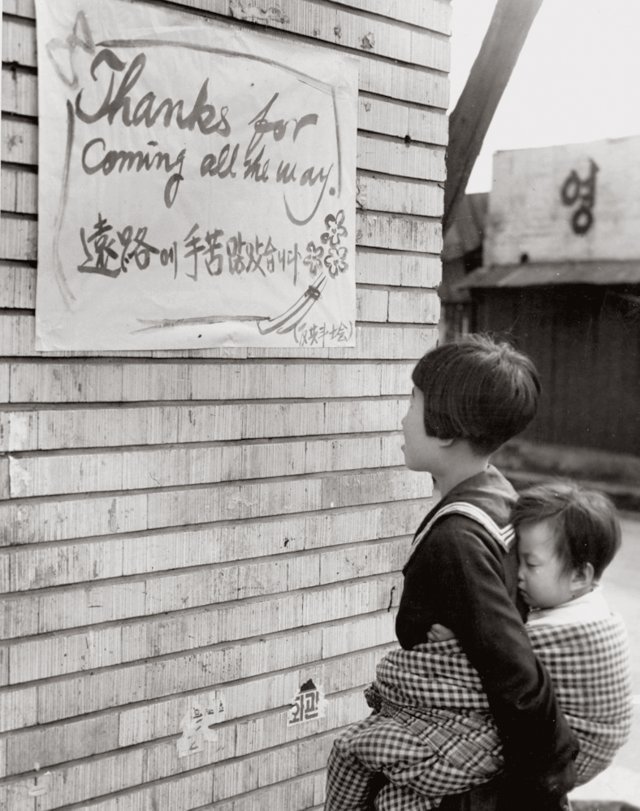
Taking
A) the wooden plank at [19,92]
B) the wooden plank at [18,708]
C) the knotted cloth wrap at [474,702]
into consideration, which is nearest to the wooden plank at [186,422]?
the wooden plank at [18,708]

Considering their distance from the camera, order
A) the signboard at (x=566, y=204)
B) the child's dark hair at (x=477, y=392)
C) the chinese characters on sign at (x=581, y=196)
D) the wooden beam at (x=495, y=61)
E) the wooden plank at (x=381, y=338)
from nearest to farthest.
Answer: the child's dark hair at (x=477, y=392) < the wooden plank at (x=381, y=338) < the wooden beam at (x=495, y=61) < the signboard at (x=566, y=204) < the chinese characters on sign at (x=581, y=196)

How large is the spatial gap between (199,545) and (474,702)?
49.3 inches

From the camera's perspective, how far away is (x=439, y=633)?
2285mm

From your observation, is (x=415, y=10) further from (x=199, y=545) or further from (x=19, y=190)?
(x=199, y=545)

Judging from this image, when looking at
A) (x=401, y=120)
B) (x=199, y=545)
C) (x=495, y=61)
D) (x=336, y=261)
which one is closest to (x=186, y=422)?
(x=199, y=545)

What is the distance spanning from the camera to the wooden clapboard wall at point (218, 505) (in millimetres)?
2805

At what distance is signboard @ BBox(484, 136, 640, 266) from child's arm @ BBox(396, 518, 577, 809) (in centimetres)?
1366

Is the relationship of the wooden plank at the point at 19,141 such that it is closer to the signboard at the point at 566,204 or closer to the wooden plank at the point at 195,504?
the wooden plank at the point at 195,504

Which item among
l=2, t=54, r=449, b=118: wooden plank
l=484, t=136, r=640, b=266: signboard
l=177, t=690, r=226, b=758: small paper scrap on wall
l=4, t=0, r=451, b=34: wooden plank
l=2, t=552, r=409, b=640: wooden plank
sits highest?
l=484, t=136, r=640, b=266: signboard

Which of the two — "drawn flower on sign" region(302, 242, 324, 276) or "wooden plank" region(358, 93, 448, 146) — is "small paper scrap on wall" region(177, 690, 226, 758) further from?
"wooden plank" region(358, 93, 448, 146)

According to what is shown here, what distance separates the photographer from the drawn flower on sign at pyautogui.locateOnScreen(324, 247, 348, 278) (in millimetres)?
3484

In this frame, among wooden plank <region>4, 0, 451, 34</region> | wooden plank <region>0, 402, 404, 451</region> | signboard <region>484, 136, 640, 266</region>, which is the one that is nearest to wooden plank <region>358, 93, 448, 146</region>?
wooden plank <region>4, 0, 451, 34</region>

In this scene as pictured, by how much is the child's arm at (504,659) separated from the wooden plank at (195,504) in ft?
3.79

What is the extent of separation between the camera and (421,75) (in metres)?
3.75
